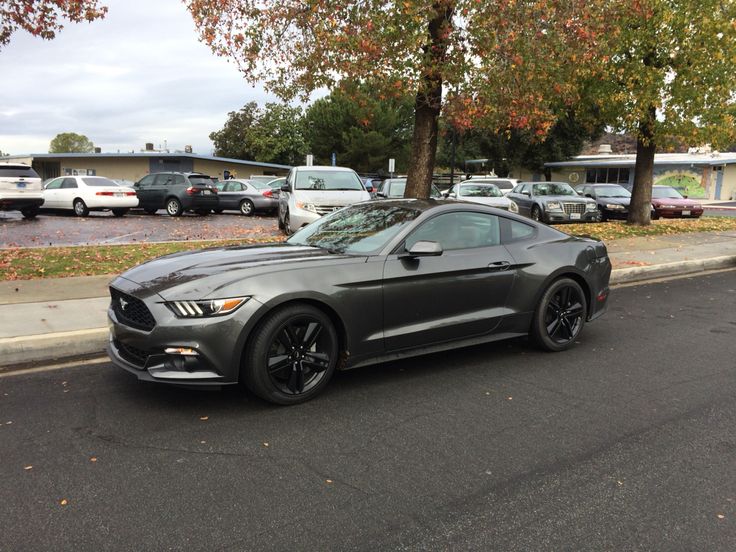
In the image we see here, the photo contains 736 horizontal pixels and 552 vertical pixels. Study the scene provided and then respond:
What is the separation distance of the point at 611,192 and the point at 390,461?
858 inches

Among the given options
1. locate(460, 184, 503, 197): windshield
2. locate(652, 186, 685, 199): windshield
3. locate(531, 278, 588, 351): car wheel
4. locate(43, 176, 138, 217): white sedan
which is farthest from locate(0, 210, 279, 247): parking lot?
locate(652, 186, 685, 199): windshield

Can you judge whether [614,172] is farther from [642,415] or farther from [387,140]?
[642,415]

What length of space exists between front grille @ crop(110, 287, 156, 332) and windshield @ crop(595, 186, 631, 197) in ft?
69.6

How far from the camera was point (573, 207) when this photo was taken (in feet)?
60.5

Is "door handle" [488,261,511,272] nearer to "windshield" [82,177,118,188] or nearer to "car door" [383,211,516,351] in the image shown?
"car door" [383,211,516,351]

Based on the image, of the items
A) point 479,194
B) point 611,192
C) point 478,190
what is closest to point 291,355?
point 479,194

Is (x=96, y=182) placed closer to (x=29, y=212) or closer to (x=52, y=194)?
(x=52, y=194)

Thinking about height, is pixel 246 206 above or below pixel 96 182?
below

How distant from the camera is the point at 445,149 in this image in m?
58.3

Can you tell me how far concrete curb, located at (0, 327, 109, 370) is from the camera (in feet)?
17.6

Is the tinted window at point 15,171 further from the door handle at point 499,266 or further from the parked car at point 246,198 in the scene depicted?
the door handle at point 499,266

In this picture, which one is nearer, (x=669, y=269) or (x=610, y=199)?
(x=669, y=269)

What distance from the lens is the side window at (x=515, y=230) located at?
566 cm

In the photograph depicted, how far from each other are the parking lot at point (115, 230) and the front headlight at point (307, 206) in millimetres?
2158
